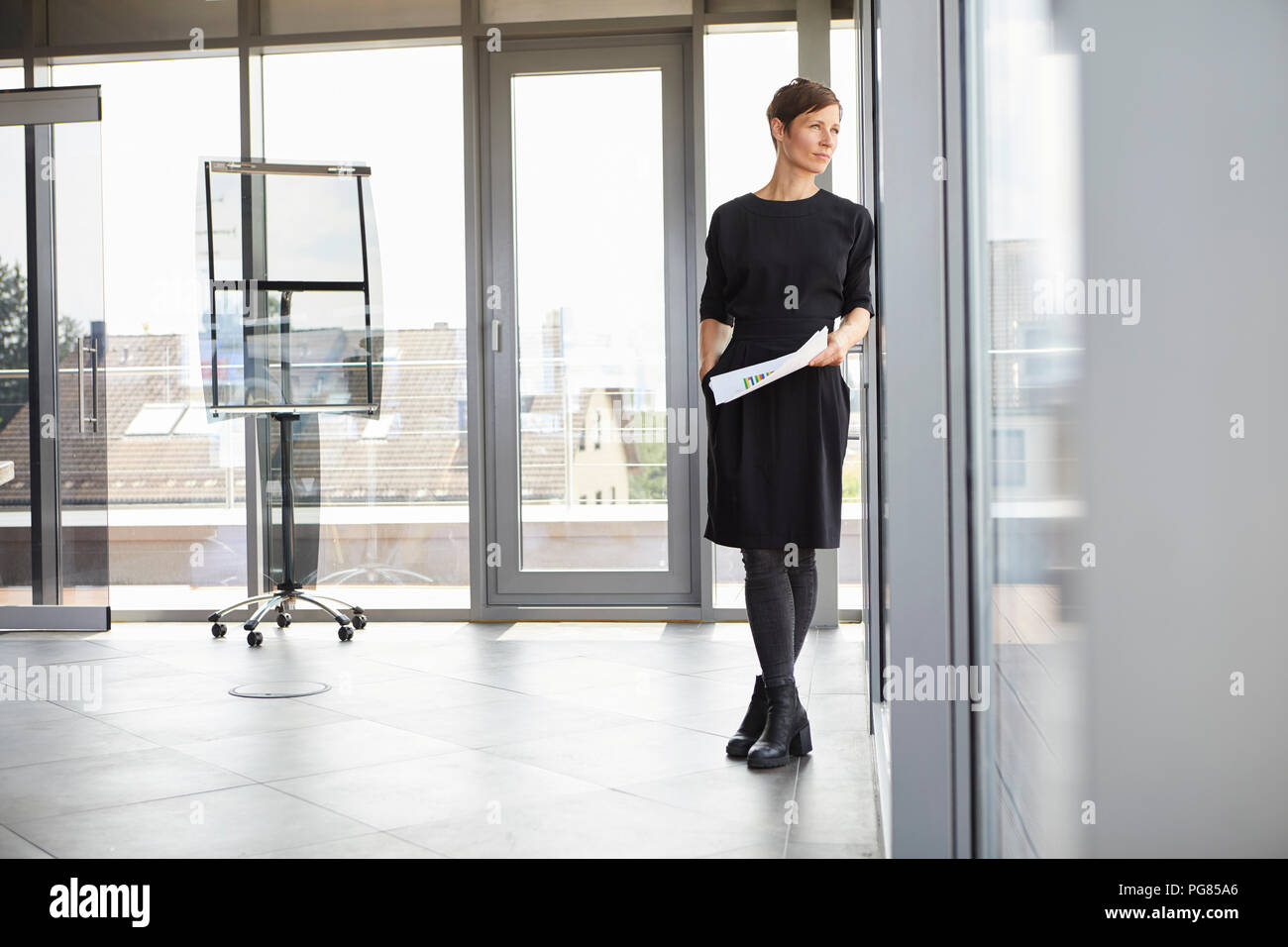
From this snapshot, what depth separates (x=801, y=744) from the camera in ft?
8.23

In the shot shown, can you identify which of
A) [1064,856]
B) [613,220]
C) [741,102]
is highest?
[741,102]

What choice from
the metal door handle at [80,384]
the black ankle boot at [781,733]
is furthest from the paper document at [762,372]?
the metal door handle at [80,384]

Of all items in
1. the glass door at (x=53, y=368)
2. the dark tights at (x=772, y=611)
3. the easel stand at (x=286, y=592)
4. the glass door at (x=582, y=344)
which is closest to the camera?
the dark tights at (x=772, y=611)

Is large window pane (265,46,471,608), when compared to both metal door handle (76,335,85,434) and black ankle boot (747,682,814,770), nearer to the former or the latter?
metal door handle (76,335,85,434)

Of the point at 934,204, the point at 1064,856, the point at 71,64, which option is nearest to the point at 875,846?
the point at 1064,856

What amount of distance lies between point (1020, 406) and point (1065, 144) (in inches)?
12.1

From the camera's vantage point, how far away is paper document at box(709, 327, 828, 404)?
234cm

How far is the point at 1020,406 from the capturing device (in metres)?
1.30

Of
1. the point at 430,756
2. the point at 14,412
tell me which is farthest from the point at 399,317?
the point at 430,756

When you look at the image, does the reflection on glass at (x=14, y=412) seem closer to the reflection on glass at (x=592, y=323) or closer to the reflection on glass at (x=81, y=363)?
the reflection on glass at (x=81, y=363)

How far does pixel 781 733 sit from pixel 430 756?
0.73 metres

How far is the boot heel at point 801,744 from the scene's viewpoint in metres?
2.50

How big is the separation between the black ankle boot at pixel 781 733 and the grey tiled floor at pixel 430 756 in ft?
0.11

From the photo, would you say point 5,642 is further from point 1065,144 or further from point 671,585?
point 1065,144
